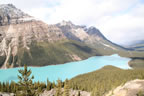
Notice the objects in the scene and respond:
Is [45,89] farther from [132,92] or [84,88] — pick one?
[132,92]

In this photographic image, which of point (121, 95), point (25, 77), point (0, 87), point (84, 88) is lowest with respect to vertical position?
point (84, 88)

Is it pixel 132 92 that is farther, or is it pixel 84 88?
pixel 84 88

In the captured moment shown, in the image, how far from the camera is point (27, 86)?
23.2 metres

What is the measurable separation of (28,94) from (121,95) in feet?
85.5

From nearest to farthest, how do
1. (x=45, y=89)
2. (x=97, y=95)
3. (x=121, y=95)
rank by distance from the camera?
(x=121, y=95) < (x=97, y=95) < (x=45, y=89)

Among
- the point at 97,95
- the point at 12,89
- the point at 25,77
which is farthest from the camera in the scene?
the point at 12,89

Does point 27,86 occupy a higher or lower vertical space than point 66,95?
higher

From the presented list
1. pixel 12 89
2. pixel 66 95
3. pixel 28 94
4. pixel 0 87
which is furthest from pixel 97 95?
pixel 0 87

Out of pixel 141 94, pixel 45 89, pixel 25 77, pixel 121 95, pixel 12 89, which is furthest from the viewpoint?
pixel 45 89

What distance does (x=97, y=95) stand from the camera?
62312 millimetres

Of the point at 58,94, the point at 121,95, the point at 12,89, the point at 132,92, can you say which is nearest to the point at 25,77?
the point at 58,94

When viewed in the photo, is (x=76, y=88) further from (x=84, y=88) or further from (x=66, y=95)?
(x=66, y=95)

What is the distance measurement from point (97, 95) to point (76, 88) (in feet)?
83.6

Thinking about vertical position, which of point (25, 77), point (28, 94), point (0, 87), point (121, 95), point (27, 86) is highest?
point (25, 77)
